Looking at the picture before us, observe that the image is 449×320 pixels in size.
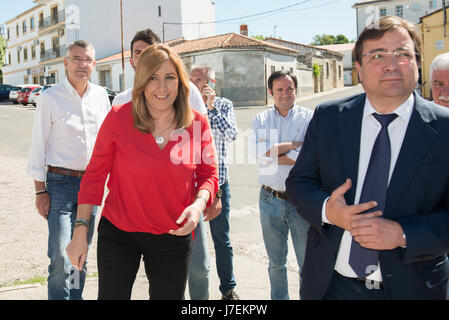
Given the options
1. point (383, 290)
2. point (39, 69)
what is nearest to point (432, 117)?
point (383, 290)

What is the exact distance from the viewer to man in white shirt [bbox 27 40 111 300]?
3.07m

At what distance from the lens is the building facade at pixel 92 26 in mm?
41500

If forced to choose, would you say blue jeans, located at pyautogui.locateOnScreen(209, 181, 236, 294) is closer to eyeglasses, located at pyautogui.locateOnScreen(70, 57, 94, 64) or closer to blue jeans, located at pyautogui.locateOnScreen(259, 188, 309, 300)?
blue jeans, located at pyautogui.locateOnScreen(259, 188, 309, 300)

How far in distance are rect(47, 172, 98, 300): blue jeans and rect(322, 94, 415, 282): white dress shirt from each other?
199cm

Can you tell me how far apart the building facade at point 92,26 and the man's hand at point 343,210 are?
121 ft

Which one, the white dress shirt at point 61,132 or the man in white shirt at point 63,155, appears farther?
the white dress shirt at point 61,132

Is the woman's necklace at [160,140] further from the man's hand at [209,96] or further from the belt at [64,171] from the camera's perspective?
the man's hand at [209,96]

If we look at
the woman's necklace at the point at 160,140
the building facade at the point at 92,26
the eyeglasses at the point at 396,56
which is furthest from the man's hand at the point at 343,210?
the building facade at the point at 92,26

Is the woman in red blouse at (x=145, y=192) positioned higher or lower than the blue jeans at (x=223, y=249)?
higher

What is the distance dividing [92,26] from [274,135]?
42654 mm

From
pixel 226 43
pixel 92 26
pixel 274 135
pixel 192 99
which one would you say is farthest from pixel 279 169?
pixel 92 26

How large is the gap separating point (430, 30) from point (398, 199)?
103 feet

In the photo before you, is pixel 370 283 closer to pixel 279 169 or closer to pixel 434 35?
pixel 279 169

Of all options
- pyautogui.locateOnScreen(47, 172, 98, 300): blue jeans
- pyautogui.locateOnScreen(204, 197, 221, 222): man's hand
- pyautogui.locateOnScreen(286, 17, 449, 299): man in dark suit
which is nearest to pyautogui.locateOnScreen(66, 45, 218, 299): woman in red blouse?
pyautogui.locateOnScreen(204, 197, 221, 222): man's hand
